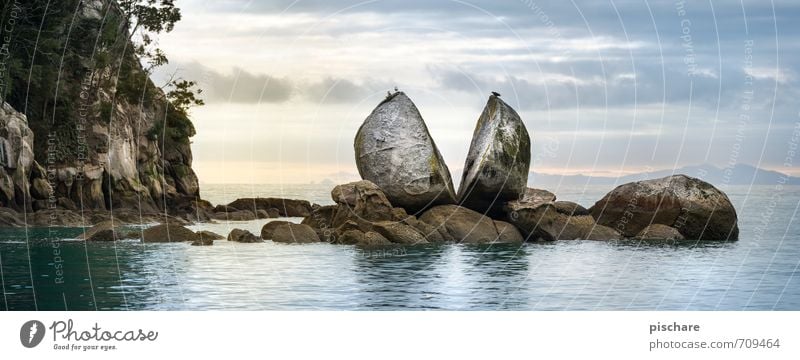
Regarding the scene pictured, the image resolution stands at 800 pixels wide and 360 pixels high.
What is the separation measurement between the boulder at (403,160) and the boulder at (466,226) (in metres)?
0.77

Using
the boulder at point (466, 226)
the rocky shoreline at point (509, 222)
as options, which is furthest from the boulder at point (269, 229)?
the boulder at point (466, 226)

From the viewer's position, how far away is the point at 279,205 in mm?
76062

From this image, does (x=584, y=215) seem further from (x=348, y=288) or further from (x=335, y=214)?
(x=348, y=288)

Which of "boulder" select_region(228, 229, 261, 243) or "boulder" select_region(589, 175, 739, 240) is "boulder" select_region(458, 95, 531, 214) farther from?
"boulder" select_region(228, 229, 261, 243)

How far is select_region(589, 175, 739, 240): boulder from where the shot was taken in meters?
45.9

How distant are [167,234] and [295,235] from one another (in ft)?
17.4

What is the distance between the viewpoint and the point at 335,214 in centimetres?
4522

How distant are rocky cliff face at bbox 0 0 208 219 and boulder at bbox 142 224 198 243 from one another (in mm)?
11536

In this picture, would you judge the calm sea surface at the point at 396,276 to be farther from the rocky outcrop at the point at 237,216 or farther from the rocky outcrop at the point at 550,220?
the rocky outcrop at the point at 237,216

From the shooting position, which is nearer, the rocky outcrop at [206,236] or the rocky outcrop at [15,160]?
the rocky outcrop at [206,236]

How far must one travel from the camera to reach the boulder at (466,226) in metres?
44.2
